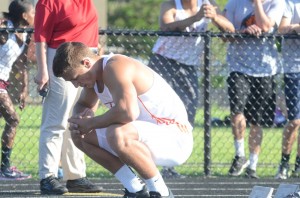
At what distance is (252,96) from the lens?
1070cm

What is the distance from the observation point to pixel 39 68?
8688mm

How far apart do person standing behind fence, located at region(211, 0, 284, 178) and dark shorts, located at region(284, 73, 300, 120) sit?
0.16m

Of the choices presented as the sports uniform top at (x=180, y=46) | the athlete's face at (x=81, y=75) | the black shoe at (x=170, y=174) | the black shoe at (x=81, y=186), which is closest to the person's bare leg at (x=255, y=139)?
the black shoe at (x=170, y=174)

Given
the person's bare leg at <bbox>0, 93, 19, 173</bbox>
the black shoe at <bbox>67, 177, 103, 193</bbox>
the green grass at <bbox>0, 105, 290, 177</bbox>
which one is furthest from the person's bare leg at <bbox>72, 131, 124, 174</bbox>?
the green grass at <bbox>0, 105, 290, 177</bbox>

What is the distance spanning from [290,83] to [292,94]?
0.12 metres

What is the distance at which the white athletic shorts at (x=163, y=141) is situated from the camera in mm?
7840

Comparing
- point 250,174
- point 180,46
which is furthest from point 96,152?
point 250,174

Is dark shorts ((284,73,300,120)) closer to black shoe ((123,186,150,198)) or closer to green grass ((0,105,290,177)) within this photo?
green grass ((0,105,290,177))

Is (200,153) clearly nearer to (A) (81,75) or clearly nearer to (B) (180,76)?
(B) (180,76)

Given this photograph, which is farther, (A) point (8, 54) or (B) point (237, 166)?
(B) point (237, 166)

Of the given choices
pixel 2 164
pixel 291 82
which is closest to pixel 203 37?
pixel 291 82

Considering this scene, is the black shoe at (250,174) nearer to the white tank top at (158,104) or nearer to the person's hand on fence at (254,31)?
the person's hand on fence at (254,31)

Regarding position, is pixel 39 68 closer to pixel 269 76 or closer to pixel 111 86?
pixel 111 86

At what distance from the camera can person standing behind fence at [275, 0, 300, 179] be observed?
1076 centimetres
